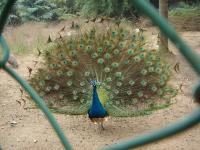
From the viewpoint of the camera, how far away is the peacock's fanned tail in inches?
205

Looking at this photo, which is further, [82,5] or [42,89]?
[82,5]

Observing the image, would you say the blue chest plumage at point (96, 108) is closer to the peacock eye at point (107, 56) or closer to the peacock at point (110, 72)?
the peacock at point (110, 72)

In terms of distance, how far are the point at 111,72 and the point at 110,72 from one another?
0.05ft

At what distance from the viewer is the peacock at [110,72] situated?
17.0ft

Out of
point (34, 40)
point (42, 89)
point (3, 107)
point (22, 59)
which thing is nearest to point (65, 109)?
point (42, 89)

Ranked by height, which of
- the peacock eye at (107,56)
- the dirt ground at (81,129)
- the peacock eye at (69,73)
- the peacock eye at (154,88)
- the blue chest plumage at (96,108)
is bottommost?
the dirt ground at (81,129)

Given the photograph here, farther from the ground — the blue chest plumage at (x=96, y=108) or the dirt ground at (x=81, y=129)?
the blue chest plumage at (x=96, y=108)

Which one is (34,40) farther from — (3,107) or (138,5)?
(138,5)

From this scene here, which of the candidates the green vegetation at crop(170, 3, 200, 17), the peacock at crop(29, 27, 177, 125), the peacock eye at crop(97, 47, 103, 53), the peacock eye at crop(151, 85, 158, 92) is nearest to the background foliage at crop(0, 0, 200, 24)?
the green vegetation at crop(170, 3, 200, 17)

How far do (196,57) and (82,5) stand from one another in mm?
11885

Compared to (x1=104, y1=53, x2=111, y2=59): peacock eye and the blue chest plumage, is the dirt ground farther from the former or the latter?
(x1=104, y1=53, x2=111, y2=59): peacock eye

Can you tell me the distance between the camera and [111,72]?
17.3 ft

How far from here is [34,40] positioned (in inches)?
378

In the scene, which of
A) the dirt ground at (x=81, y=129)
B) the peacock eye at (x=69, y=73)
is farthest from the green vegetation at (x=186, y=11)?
the peacock eye at (x=69, y=73)
